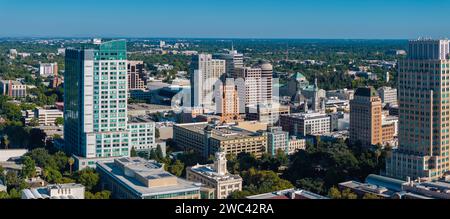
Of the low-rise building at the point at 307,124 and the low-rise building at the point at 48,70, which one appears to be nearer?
the low-rise building at the point at 307,124

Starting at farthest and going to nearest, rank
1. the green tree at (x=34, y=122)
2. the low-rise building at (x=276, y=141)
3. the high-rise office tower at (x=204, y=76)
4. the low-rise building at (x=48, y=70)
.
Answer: the low-rise building at (x=48, y=70) < the high-rise office tower at (x=204, y=76) < the green tree at (x=34, y=122) < the low-rise building at (x=276, y=141)

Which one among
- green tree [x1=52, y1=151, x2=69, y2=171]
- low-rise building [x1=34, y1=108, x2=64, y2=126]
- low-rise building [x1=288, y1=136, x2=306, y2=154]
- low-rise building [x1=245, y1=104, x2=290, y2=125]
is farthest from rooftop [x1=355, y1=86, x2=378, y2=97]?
low-rise building [x1=34, y1=108, x2=64, y2=126]

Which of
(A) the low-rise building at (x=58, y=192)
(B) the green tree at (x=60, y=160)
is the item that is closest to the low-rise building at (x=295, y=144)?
(B) the green tree at (x=60, y=160)

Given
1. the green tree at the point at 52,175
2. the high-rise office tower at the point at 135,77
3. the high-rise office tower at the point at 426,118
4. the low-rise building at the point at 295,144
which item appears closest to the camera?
the high-rise office tower at the point at 426,118

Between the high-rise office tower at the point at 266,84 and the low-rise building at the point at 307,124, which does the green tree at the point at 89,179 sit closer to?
the low-rise building at the point at 307,124

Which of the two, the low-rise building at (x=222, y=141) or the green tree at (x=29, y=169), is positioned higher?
the low-rise building at (x=222, y=141)

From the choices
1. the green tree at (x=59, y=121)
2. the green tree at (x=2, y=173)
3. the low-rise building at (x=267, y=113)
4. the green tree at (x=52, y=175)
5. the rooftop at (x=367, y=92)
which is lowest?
the green tree at (x=52, y=175)

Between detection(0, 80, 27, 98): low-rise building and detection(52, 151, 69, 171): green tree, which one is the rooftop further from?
detection(0, 80, 27, 98): low-rise building
